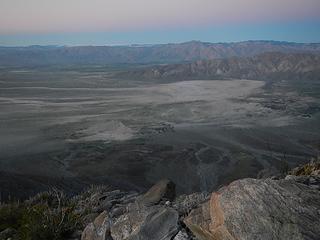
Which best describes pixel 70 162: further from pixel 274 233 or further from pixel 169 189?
pixel 274 233

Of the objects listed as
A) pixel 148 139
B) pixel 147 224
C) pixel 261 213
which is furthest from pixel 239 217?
pixel 148 139

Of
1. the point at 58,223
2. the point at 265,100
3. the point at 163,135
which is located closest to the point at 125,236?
the point at 58,223

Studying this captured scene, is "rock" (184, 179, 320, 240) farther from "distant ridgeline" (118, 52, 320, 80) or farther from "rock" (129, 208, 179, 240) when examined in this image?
"distant ridgeline" (118, 52, 320, 80)

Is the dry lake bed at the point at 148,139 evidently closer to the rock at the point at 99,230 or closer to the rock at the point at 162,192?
the rock at the point at 162,192

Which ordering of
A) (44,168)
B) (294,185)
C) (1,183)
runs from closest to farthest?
(294,185), (1,183), (44,168)

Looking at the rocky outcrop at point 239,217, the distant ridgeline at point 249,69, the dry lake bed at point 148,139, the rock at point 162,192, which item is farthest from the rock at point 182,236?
the distant ridgeline at point 249,69

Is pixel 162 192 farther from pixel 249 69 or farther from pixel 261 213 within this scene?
pixel 249 69
